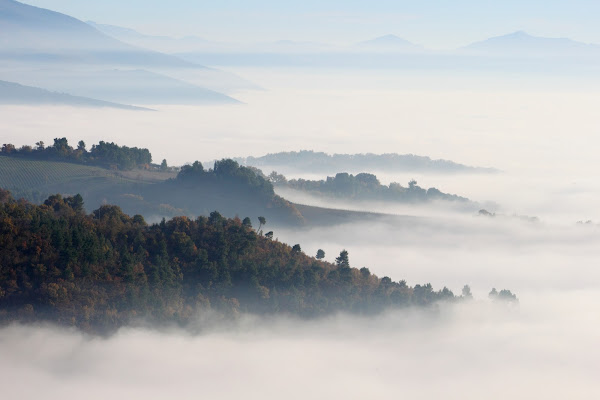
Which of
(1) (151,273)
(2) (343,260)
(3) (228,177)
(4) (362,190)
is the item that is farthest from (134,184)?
(1) (151,273)

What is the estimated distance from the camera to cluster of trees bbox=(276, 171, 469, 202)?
552 feet

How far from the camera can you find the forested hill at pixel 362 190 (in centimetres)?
16750

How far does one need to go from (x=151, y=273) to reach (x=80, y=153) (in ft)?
235

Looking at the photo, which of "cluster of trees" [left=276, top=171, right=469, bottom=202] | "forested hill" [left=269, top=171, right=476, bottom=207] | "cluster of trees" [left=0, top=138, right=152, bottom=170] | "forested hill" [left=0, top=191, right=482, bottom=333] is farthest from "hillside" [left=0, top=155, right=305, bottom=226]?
"cluster of trees" [left=276, top=171, right=469, bottom=202]

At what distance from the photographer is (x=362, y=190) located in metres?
173

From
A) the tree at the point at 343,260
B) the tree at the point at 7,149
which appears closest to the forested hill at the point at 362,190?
the tree at the point at 7,149

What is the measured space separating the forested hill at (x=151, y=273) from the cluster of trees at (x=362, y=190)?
89.0 metres

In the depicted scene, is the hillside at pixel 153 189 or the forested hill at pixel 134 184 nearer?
the hillside at pixel 153 189

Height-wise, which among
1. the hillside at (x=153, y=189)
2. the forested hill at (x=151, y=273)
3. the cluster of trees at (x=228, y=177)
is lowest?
the forested hill at (x=151, y=273)

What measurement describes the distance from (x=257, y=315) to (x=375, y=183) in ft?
381

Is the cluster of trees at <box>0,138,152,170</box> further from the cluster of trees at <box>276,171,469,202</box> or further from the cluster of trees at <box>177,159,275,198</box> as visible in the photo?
the cluster of trees at <box>276,171,469,202</box>

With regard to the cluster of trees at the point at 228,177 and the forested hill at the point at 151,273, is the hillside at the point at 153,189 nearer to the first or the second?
the cluster of trees at the point at 228,177

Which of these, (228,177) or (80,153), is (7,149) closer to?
(80,153)

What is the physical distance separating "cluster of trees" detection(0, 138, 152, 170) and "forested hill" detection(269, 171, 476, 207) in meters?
37.7
